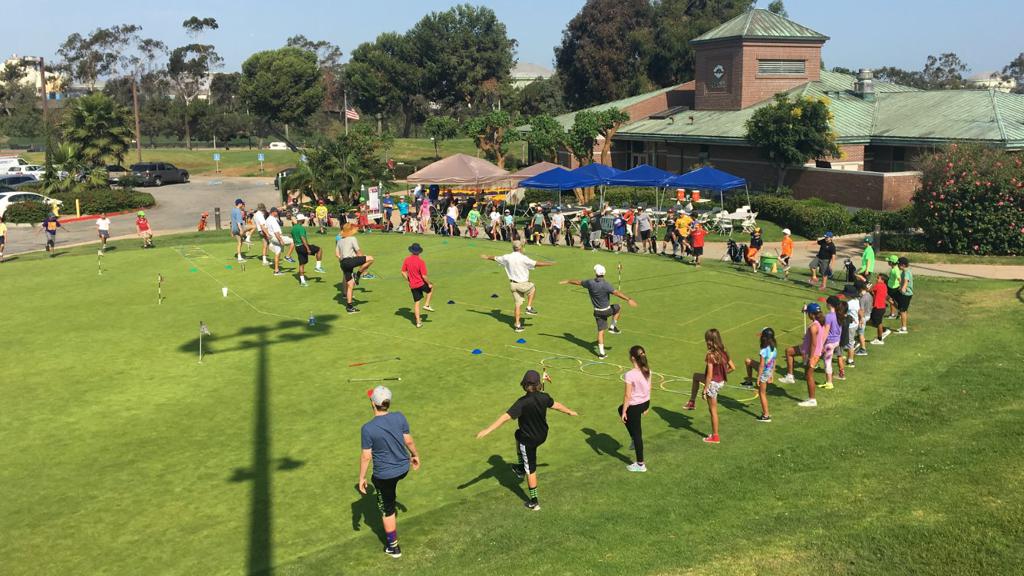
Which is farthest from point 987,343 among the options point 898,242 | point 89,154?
point 89,154

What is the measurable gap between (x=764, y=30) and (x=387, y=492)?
156ft

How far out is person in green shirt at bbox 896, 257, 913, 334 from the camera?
18.4 metres

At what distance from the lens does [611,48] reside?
87.1m

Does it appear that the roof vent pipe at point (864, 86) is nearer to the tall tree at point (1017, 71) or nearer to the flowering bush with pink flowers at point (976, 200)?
the flowering bush with pink flowers at point (976, 200)

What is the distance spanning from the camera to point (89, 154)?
51.9 m

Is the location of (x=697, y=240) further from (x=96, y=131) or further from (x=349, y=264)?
(x=96, y=131)

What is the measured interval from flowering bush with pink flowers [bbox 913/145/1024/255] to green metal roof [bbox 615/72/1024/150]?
913 centimetres

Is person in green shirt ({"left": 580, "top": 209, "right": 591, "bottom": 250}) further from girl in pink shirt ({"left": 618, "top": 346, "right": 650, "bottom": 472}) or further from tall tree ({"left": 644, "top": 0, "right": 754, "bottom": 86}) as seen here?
tall tree ({"left": 644, "top": 0, "right": 754, "bottom": 86})

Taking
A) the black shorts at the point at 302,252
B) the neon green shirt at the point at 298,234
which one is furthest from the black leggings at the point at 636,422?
the black shorts at the point at 302,252

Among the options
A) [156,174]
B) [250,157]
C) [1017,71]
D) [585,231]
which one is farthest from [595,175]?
[1017,71]

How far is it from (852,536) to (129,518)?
8530mm

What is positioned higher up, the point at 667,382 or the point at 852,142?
the point at 852,142

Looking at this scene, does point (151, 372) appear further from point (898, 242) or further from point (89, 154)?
point (89, 154)

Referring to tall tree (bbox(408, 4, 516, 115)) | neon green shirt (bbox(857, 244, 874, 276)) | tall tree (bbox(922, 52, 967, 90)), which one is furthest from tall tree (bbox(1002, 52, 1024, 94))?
neon green shirt (bbox(857, 244, 874, 276))
